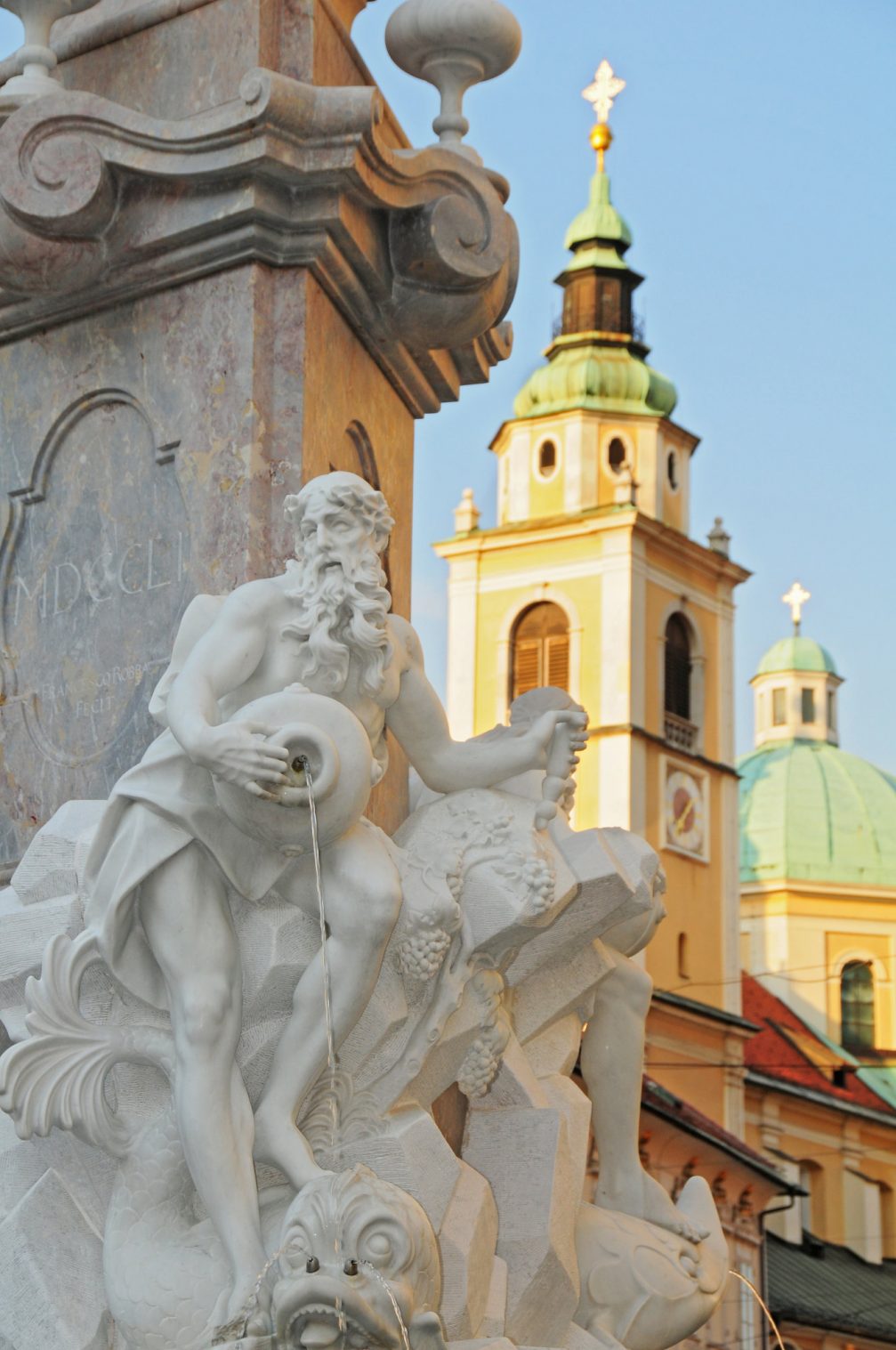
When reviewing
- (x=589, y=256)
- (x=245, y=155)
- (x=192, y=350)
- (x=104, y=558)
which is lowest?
(x=104, y=558)

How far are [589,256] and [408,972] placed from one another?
5299 cm

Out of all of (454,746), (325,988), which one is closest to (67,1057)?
(325,988)

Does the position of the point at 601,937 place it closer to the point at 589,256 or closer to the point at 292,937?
the point at 292,937

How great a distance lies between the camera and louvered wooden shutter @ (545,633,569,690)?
53750 millimetres

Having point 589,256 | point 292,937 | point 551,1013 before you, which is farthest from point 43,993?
point 589,256

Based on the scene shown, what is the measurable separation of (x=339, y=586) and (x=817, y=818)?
6259cm

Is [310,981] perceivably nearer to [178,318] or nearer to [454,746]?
[454,746]

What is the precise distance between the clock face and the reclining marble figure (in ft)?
149

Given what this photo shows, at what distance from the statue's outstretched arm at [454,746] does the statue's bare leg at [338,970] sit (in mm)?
726

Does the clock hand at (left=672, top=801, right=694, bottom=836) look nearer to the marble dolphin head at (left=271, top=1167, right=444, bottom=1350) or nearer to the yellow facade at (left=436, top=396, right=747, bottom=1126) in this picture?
the yellow facade at (left=436, top=396, right=747, bottom=1126)

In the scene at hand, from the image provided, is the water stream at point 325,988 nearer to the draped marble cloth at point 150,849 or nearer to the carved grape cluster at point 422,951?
the draped marble cloth at point 150,849

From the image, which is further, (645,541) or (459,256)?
(645,541)

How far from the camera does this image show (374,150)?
8.02m

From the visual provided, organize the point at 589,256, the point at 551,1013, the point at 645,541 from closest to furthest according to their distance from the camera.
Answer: the point at 551,1013 < the point at 645,541 < the point at 589,256
